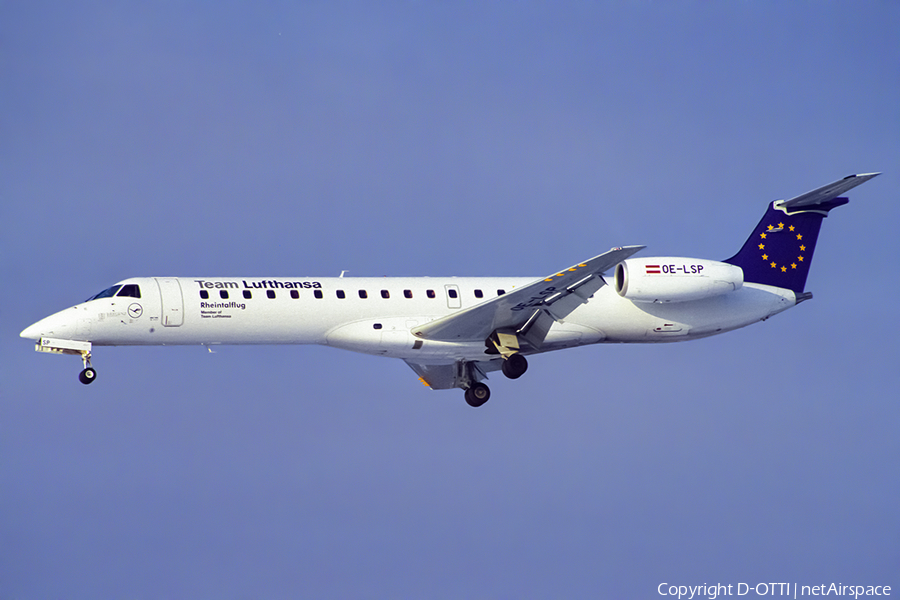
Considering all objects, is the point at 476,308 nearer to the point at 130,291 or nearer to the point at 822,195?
the point at 130,291

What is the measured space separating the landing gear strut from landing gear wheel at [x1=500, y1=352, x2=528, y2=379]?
34.4ft

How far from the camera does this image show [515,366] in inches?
1058

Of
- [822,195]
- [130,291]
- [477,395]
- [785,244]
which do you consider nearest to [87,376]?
[130,291]

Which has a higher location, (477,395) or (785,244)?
(785,244)

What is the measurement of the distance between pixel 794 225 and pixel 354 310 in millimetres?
12932

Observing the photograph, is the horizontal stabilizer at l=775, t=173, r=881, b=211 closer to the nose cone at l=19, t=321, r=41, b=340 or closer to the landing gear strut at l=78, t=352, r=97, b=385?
the landing gear strut at l=78, t=352, r=97, b=385

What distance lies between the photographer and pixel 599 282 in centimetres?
2520

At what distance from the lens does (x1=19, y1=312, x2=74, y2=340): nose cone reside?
25.0 m

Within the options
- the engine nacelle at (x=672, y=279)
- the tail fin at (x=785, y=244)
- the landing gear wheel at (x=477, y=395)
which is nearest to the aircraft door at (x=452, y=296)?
the landing gear wheel at (x=477, y=395)

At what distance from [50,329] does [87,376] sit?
4.76ft

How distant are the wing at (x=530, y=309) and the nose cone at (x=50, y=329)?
860 centimetres

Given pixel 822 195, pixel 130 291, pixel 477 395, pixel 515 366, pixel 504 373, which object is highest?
pixel 822 195

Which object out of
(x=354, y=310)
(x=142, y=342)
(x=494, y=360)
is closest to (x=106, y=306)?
(x=142, y=342)

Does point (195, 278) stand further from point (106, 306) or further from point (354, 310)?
point (354, 310)
